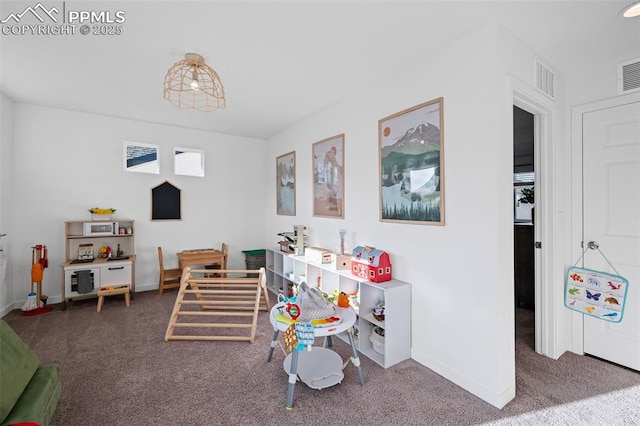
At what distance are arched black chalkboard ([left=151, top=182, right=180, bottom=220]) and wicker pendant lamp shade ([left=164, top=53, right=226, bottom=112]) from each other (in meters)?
1.47

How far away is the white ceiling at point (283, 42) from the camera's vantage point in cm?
191

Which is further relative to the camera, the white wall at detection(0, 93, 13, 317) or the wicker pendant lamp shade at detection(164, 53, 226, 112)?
the white wall at detection(0, 93, 13, 317)

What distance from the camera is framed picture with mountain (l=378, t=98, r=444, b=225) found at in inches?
92.8

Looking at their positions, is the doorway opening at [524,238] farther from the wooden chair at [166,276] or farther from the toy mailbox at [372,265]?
the wooden chair at [166,276]

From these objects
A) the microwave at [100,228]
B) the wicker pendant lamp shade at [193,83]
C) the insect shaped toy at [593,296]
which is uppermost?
the wicker pendant lamp shade at [193,83]

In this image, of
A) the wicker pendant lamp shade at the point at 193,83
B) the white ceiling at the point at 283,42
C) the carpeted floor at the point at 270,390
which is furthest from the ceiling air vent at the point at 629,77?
the wicker pendant lamp shade at the point at 193,83

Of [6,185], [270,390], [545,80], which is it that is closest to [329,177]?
[545,80]

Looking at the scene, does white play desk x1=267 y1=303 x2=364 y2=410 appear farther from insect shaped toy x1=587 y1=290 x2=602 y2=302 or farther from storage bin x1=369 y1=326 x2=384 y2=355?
insect shaped toy x1=587 y1=290 x2=602 y2=302

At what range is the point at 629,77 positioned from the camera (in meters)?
2.29

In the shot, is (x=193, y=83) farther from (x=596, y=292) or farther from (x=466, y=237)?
(x=596, y=292)

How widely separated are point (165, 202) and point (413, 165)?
390 cm

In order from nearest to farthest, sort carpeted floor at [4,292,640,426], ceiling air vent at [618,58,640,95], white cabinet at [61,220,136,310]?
carpeted floor at [4,292,640,426] → ceiling air vent at [618,58,640,95] → white cabinet at [61,220,136,310]

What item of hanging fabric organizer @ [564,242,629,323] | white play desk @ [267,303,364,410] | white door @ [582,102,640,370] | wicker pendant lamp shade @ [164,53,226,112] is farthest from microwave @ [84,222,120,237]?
white door @ [582,102,640,370]

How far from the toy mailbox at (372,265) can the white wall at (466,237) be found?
0.13 metres
